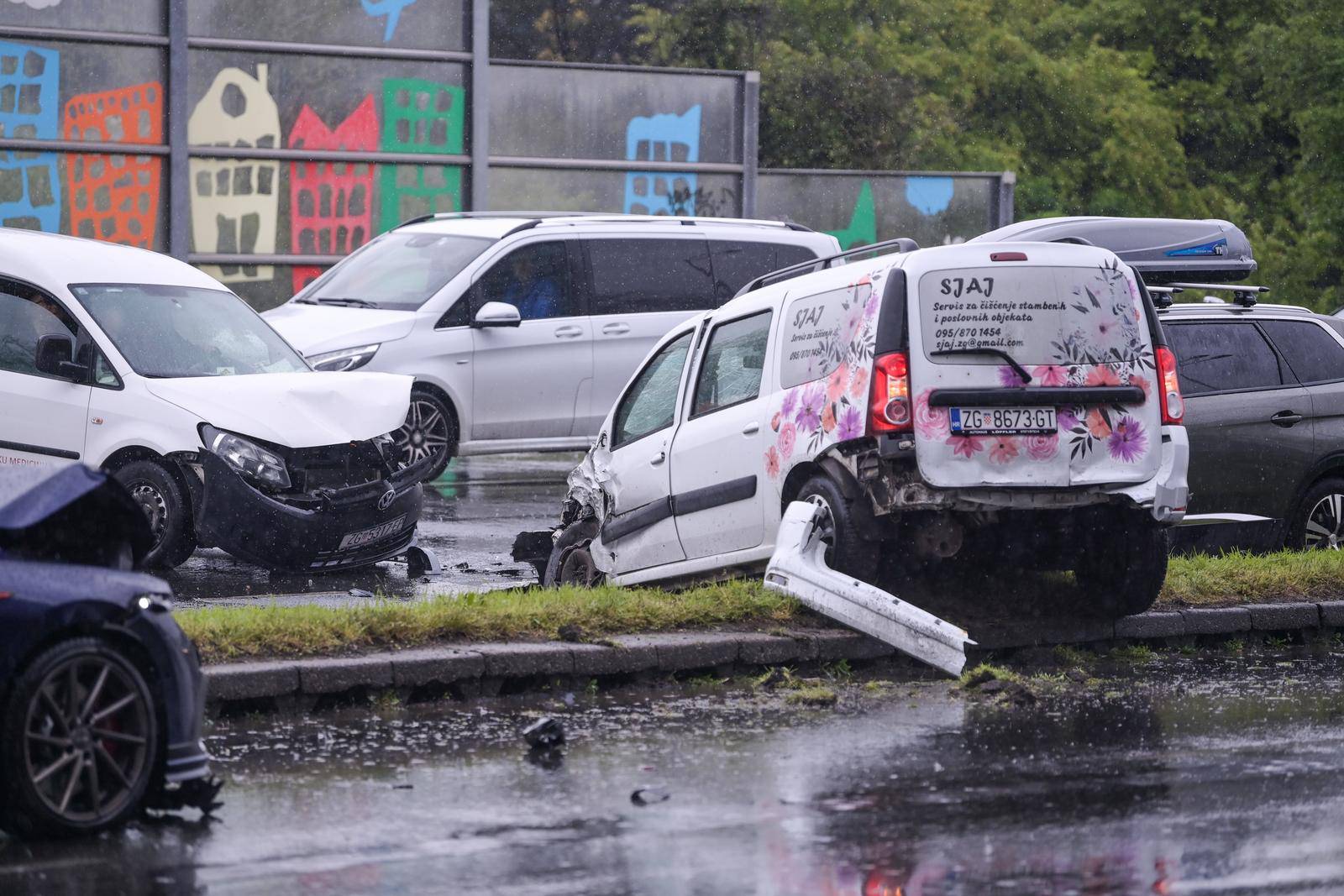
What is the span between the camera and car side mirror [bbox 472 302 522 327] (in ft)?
53.0

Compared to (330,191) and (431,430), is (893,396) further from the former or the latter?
(330,191)

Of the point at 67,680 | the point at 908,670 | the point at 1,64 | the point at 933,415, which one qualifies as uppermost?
the point at 1,64

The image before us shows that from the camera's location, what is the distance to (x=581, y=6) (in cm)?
4403

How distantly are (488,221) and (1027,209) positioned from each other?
29.0 metres

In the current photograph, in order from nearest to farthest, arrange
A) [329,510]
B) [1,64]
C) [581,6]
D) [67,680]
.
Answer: [67,680]
[329,510]
[1,64]
[581,6]

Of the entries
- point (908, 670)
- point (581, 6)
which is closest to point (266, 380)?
point (908, 670)

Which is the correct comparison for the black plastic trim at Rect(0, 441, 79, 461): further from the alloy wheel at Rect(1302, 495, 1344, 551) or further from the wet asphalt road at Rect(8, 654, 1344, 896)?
the alloy wheel at Rect(1302, 495, 1344, 551)

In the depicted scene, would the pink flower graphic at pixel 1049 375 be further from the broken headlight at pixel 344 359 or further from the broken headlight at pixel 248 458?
the broken headlight at pixel 344 359

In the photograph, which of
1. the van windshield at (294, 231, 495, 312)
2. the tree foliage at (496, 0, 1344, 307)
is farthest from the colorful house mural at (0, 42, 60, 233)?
the tree foliage at (496, 0, 1344, 307)

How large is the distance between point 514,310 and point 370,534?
189 inches

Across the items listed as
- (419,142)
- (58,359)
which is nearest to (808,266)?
(58,359)

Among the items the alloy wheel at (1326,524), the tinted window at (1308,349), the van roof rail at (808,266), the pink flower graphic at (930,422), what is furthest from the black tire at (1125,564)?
the tinted window at (1308,349)

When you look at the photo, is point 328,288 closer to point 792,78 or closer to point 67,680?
point 67,680

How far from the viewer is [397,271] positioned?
1698cm
